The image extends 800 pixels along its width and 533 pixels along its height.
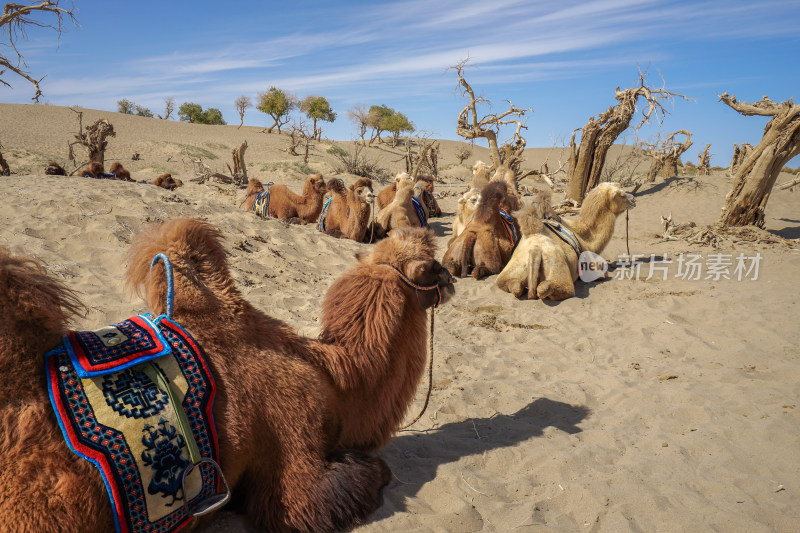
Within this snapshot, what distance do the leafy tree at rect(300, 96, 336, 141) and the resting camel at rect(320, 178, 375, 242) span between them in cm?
4424

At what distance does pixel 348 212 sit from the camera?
12.1 metres

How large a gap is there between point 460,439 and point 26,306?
2890 millimetres

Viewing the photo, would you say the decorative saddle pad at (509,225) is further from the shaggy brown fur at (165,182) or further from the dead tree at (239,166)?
the dead tree at (239,166)

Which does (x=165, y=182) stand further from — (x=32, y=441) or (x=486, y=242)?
(x=32, y=441)

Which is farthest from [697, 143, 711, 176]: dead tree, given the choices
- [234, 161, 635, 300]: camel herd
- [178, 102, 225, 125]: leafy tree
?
[178, 102, 225, 125]: leafy tree

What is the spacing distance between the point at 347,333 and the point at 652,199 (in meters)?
17.7

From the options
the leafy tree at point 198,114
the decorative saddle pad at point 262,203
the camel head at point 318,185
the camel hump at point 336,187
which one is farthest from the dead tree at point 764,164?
the leafy tree at point 198,114

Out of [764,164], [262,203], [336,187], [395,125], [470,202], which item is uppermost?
[395,125]

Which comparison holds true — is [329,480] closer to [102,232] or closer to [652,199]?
[102,232]

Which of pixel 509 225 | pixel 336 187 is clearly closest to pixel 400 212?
pixel 336 187

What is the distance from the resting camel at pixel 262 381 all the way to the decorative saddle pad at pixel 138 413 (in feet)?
0.20

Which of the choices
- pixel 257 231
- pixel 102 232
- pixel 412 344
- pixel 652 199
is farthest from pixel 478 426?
pixel 652 199

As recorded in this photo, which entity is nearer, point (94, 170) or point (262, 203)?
point (94, 170)

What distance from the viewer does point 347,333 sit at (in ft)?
9.71
